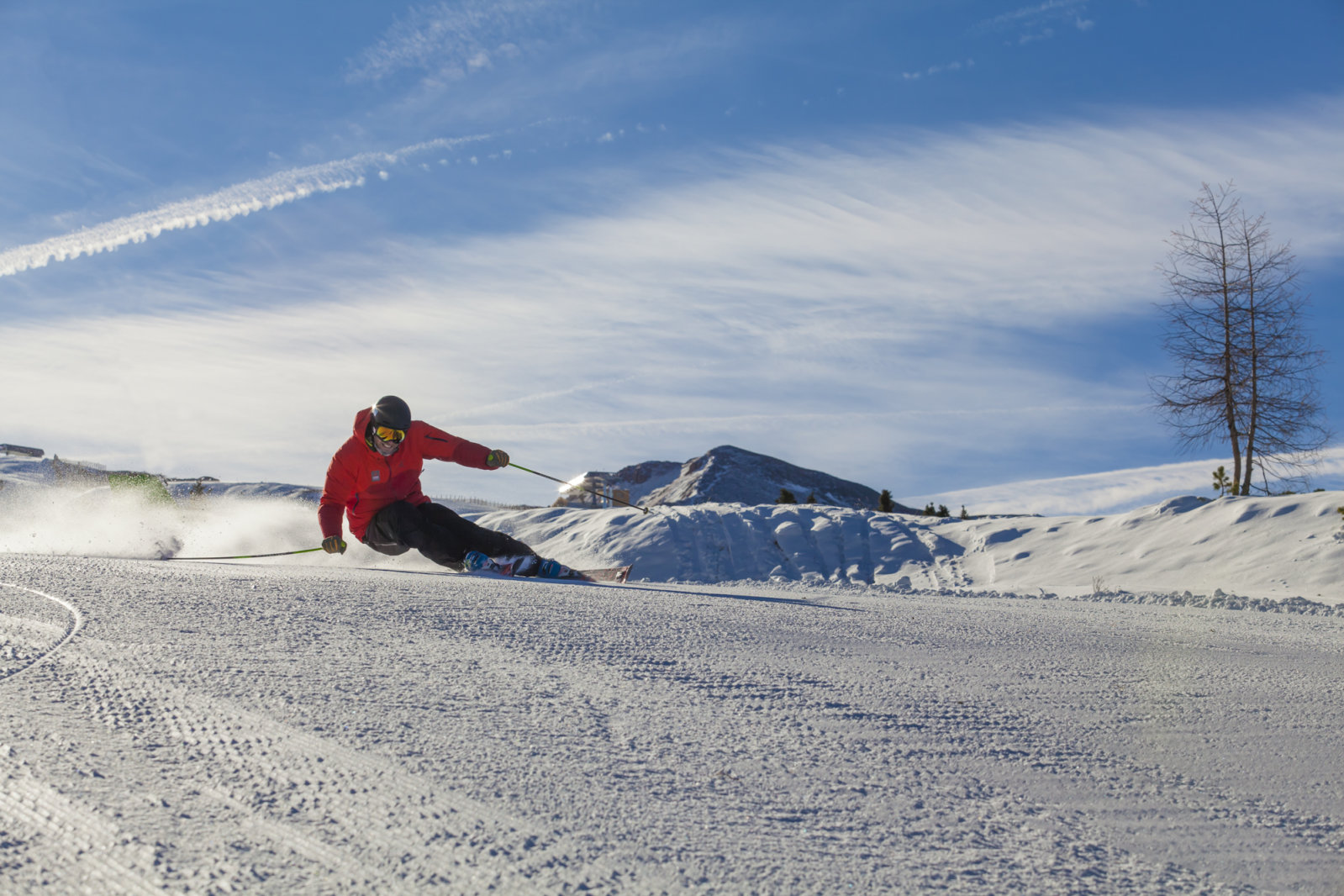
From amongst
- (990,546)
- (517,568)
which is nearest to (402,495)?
(517,568)

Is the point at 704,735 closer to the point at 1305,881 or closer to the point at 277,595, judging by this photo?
the point at 1305,881

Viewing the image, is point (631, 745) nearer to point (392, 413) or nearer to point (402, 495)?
point (392, 413)

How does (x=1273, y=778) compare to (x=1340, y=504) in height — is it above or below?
below

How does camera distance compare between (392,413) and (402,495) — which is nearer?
(392,413)

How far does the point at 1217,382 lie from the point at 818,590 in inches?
517

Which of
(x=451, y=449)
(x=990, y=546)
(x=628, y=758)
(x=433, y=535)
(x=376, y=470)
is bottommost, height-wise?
(x=628, y=758)

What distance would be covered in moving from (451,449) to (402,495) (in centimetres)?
58

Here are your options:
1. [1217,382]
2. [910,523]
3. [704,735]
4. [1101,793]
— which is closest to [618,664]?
[704,735]

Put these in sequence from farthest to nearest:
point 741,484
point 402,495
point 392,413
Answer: point 741,484 < point 402,495 < point 392,413

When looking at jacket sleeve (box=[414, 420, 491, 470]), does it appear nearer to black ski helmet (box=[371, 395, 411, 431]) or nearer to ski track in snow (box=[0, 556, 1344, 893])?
black ski helmet (box=[371, 395, 411, 431])

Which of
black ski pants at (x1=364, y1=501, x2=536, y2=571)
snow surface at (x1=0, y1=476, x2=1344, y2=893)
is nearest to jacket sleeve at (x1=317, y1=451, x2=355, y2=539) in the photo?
black ski pants at (x1=364, y1=501, x2=536, y2=571)

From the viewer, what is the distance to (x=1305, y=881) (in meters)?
1.68

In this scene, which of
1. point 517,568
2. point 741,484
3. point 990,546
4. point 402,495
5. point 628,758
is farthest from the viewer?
point 741,484

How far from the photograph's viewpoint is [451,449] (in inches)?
301
